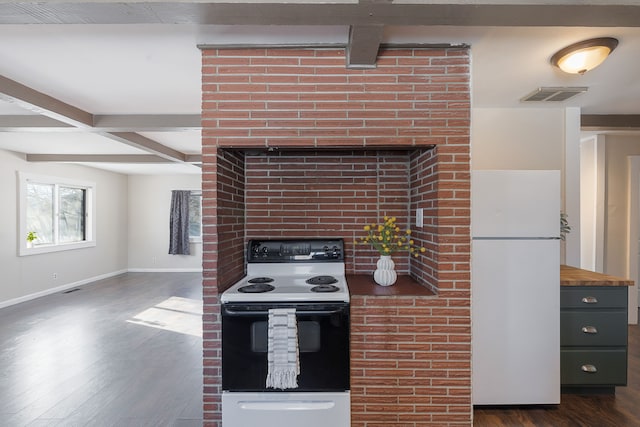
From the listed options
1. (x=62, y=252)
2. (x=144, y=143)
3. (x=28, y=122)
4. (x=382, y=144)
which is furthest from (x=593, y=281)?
(x=62, y=252)

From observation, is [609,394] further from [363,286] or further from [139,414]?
[139,414]

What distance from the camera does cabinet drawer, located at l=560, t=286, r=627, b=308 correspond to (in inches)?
96.2

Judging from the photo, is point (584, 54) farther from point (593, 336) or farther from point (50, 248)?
point (50, 248)

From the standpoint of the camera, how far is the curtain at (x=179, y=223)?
25.6ft

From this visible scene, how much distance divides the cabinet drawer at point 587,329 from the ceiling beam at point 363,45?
2219mm

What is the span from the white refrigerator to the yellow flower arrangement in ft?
1.40

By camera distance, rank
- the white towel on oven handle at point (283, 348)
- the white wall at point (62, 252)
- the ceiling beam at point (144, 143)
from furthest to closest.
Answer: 1. the white wall at point (62, 252)
2. the ceiling beam at point (144, 143)
3. the white towel on oven handle at point (283, 348)

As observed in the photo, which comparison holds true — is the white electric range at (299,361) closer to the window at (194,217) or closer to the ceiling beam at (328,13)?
the ceiling beam at (328,13)

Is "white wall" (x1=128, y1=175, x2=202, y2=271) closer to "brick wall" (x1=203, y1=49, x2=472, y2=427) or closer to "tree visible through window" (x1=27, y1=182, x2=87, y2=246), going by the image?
"tree visible through window" (x1=27, y1=182, x2=87, y2=246)

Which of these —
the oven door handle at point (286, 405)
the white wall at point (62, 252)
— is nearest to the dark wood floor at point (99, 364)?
the white wall at point (62, 252)

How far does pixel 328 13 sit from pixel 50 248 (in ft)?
21.9

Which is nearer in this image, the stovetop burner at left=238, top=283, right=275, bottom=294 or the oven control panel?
the stovetop burner at left=238, top=283, right=275, bottom=294

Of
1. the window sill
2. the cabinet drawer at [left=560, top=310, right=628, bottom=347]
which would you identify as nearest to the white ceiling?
the cabinet drawer at [left=560, top=310, right=628, bottom=347]

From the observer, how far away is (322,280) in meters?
2.23
